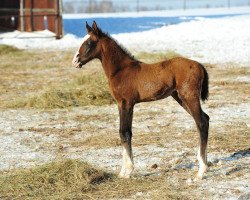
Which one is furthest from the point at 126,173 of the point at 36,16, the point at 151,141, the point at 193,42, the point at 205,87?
the point at 36,16

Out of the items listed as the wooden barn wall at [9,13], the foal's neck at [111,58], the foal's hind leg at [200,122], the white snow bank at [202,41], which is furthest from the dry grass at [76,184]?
Answer: the wooden barn wall at [9,13]

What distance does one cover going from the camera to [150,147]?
341 inches

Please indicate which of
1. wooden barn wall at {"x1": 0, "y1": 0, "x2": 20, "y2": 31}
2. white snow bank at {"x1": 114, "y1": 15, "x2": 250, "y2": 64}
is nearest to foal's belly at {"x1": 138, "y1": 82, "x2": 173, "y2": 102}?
white snow bank at {"x1": 114, "y1": 15, "x2": 250, "y2": 64}

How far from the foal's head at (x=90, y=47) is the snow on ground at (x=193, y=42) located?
11.9m

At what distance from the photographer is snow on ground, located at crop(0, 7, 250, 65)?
20947mm

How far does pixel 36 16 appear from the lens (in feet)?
101

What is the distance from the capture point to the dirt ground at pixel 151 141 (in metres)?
7.15

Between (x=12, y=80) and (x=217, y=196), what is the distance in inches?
440

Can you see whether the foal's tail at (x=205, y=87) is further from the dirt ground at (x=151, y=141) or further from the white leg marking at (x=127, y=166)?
the white leg marking at (x=127, y=166)

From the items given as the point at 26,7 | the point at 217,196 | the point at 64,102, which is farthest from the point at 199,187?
the point at 26,7

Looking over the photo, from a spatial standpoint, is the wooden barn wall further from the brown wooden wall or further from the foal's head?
the foal's head

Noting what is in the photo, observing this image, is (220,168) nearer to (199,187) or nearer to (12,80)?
(199,187)

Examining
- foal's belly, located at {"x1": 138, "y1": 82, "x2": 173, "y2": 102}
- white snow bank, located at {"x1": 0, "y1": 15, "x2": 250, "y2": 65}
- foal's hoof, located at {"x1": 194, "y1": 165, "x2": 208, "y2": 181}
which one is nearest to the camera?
foal's hoof, located at {"x1": 194, "y1": 165, "x2": 208, "y2": 181}

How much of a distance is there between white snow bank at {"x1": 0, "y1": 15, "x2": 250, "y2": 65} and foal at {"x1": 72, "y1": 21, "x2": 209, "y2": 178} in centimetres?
1172
